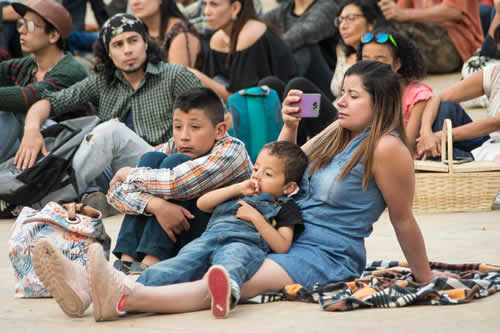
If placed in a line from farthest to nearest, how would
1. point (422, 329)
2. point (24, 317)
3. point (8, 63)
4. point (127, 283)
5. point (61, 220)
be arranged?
point (8, 63)
point (61, 220)
point (24, 317)
point (127, 283)
point (422, 329)

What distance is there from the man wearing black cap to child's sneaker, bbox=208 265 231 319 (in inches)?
141

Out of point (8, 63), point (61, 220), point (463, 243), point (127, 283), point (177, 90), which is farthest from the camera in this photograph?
point (8, 63)

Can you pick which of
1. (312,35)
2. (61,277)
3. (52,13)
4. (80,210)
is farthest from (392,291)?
(312,35)

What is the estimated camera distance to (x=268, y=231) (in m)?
3.27

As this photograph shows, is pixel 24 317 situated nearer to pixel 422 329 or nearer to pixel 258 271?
pixel 258 271

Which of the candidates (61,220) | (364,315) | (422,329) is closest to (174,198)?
(61,220)

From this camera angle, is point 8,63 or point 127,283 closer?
point 127,283

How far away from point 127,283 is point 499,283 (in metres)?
1.53

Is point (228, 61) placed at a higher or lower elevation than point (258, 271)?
higher

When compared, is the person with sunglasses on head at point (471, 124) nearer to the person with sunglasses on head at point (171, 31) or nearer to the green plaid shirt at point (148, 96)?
the green plaid shirt at point (148, 96)

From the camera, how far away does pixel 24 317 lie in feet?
10.4

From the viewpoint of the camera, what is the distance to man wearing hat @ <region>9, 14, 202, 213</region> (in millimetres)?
5574

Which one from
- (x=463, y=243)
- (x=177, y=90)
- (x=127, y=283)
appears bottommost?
(x=463, y=243)

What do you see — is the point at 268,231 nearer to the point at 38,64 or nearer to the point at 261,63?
the point at 261,63
